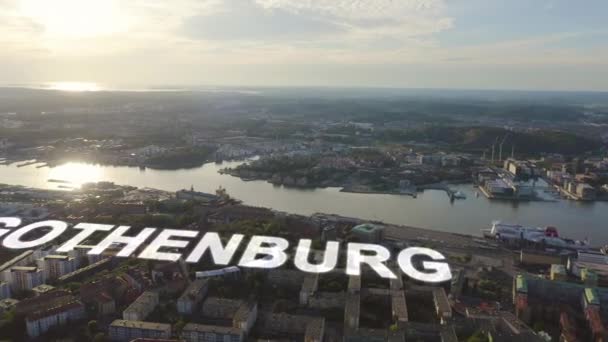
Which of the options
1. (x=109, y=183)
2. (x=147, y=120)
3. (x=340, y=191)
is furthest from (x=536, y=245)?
(x=147, y=120)

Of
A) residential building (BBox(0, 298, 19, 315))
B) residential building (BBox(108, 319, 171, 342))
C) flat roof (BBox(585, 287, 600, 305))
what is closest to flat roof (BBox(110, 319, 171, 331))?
residential building (BBox(108, 319, 171, 342))

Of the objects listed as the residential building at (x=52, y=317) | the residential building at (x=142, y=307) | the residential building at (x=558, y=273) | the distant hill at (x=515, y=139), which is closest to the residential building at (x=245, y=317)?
the residential building at (x=142, y=307)

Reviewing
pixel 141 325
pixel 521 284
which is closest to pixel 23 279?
pixel 141 325

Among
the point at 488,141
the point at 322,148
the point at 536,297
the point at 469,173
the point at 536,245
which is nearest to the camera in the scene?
the point at 536,297

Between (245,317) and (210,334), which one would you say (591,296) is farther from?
(210,334)

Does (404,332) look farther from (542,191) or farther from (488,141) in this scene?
(488,141)

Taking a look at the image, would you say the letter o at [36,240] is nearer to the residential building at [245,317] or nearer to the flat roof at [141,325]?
the flat roof at [141,325]
